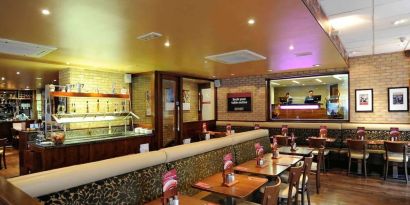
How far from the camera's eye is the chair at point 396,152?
523 cm

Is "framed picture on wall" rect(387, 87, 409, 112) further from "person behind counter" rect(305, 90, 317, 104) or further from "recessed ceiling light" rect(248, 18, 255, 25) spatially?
"recessed ceiling light" rect(248, 18, 255, 25)

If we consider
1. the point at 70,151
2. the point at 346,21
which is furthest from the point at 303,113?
the point at 70,151

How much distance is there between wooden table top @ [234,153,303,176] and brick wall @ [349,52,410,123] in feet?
12.5

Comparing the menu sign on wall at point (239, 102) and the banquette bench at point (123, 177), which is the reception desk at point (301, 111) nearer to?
the menu sign on wall at point (239, 102)

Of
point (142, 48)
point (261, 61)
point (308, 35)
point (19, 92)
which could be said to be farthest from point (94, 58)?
point (19, 92)

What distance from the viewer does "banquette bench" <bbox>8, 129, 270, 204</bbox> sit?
1938mm

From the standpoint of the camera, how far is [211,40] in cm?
419

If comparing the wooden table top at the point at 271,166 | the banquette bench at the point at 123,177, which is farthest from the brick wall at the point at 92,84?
the wooden table top at the point at 271,166

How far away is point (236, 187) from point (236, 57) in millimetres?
3410

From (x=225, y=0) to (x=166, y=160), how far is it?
1.99 metres

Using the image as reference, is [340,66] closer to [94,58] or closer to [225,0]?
[225,0]

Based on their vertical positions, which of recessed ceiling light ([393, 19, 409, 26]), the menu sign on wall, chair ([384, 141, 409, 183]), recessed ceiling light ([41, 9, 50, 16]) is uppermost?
recessed ceiling light ([393, 19, 409, 26])

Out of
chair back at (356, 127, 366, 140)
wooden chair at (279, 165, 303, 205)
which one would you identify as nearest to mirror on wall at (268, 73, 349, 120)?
chair back at (356, 127, 366, 140)

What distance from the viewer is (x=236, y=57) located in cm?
551
